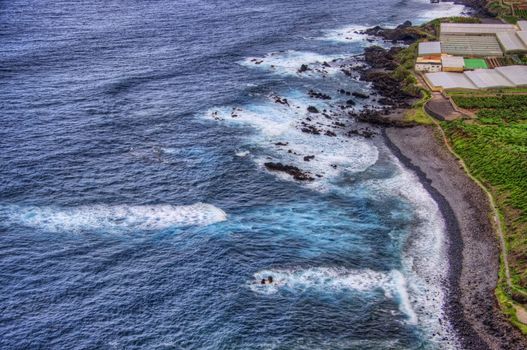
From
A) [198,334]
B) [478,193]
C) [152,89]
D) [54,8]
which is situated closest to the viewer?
[198,334]

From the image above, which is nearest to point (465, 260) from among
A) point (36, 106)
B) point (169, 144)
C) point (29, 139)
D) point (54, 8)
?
point (169, 144)

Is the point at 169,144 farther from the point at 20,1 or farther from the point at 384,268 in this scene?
the point at 20,1

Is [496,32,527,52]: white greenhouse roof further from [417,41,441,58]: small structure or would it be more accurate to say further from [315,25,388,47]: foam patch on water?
[315,25,388,47]: foam patch on water

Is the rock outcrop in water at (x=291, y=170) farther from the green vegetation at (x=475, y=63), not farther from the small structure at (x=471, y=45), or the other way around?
the small structure at (x=471, y=45)

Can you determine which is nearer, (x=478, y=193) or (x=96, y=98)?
(x=478, y=193)

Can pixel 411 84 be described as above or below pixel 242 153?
above

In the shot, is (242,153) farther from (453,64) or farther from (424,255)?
(453,64)

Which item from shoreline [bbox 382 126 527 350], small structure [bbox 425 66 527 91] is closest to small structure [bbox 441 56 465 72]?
small structure [bbox 425 66 527 91]

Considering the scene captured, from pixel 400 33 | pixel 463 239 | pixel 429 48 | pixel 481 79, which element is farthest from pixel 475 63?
pixel 463 239
